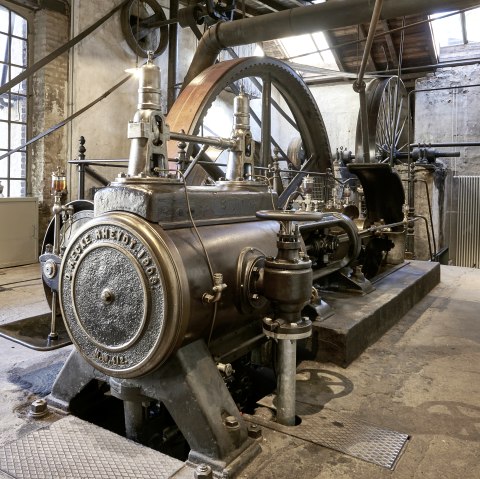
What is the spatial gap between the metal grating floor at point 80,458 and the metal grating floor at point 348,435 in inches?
15.4

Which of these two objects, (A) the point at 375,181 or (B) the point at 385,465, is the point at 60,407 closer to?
(B) the point at 385,465

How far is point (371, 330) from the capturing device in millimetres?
2363

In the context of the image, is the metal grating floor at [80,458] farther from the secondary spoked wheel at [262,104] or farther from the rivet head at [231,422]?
the secondary spoked wheel at [262,104]

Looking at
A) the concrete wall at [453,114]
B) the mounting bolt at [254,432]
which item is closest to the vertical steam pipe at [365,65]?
the mounting bolt at [254,432]

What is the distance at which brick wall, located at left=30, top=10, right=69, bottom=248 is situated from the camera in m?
5.45

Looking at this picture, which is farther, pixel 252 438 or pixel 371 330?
pixel 371 330

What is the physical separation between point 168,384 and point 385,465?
0.64 m

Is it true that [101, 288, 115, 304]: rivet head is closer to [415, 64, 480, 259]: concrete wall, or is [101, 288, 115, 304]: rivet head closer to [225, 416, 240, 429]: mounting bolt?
[225, 416, 240, 429]: mounting bolt

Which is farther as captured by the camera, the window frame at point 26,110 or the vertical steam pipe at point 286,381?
the window frame at point 26,110

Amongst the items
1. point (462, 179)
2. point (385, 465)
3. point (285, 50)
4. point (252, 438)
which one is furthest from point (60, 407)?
point (285, 50)

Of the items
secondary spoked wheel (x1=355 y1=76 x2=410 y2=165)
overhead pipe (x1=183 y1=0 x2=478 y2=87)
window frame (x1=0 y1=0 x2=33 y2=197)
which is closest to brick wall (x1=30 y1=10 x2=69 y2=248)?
window frame (x1=0 y1=0 x2=33 y2=197)

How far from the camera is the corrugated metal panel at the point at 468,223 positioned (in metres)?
8.31

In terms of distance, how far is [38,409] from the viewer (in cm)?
157

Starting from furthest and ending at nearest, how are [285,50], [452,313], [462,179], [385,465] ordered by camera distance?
[285,50]
[462,179]
[452,313]
[385,465]
